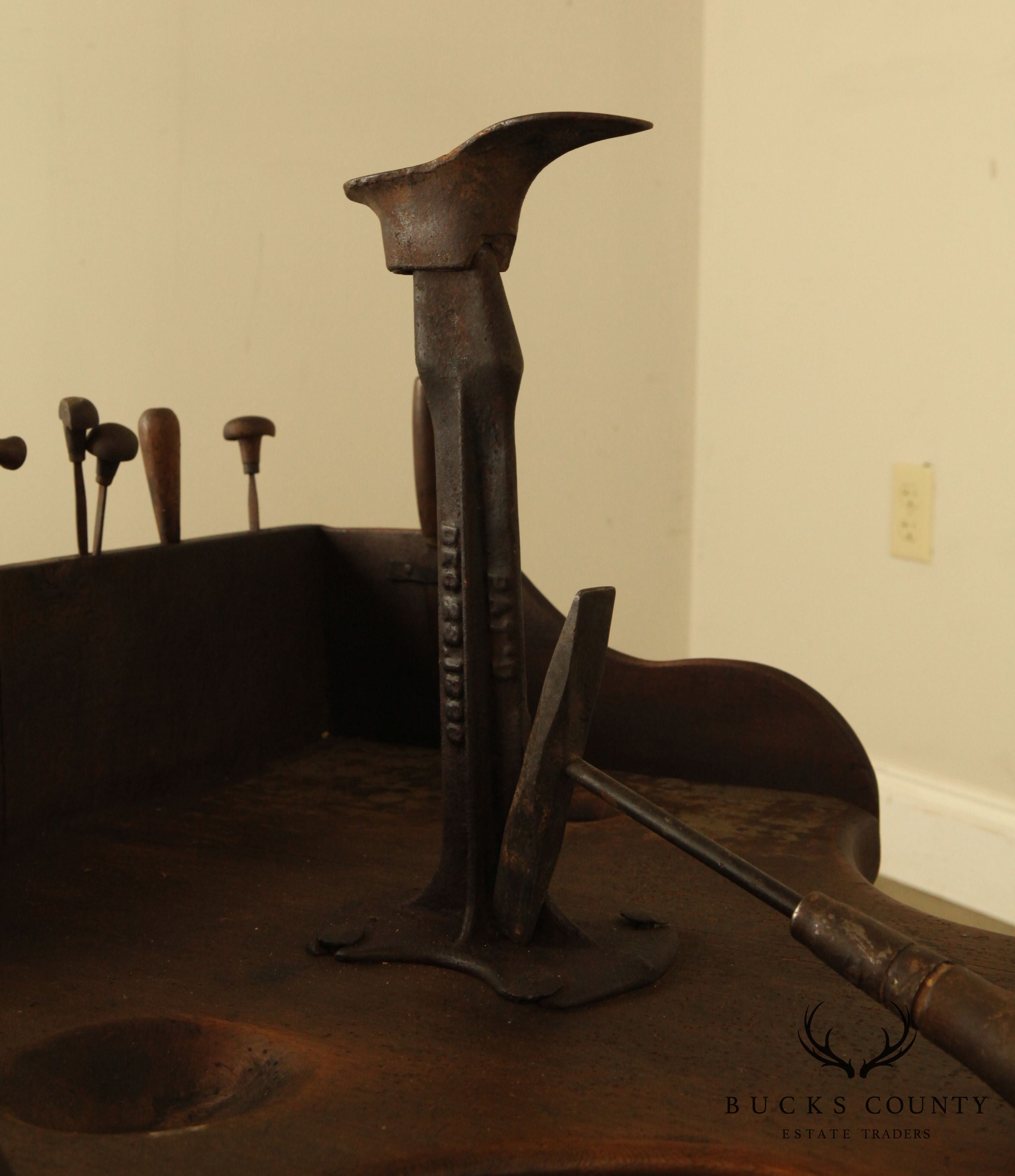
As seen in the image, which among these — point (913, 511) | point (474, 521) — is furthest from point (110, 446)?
point (913, 511)

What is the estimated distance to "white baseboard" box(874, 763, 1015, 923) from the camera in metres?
1.45

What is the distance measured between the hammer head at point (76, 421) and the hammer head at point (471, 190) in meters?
0.27

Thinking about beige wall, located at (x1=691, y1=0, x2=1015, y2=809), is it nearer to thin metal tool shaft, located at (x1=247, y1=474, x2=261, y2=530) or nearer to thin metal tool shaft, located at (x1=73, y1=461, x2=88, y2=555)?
thin metal tool shaft, located at (x1=247, y1=474, x2=261, y2=530)

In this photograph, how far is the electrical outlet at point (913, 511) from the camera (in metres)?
1.51

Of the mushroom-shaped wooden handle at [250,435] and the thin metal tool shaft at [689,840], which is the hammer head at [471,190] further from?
the mushroom-shaped wooden handle at [250,435]

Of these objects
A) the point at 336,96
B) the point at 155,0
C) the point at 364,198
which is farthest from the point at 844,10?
the point at 364,198

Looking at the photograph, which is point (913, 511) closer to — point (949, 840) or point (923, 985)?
point (949, 840)

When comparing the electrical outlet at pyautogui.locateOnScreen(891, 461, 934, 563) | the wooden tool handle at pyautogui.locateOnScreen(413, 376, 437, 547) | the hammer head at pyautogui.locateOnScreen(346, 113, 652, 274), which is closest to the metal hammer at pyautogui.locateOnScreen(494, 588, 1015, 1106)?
the hammer head at pyautogui.locateOnScreen(346, 113, 652, 274)

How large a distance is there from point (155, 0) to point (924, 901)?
1336 mm

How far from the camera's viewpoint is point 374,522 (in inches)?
60.3

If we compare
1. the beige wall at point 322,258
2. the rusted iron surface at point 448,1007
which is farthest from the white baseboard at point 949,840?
the rusted iron surface at point 448,1007

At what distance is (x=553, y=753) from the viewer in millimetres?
562

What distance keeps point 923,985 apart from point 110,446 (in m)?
0.56

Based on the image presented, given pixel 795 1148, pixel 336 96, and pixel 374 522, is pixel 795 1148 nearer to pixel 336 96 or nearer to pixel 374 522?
pixel 374 522
